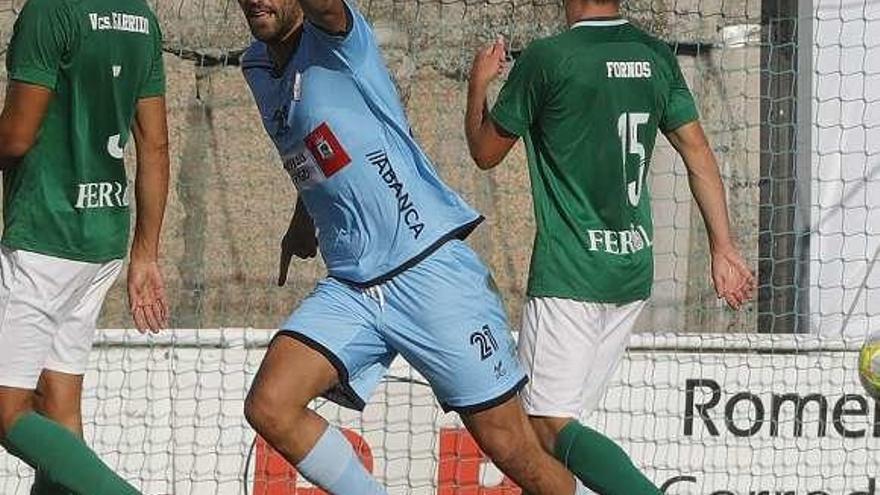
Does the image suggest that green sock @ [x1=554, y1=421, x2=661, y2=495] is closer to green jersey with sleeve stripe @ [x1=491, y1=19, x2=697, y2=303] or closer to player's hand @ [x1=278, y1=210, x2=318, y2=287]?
green jersey with sleeve stripe @ [x1=491, y1=19, x2=697, y2=303]

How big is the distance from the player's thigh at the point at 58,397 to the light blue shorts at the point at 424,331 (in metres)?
1.00

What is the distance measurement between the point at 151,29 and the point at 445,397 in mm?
1473

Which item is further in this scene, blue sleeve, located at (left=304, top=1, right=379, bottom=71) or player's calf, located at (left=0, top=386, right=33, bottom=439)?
player's calf, located at (left=0, top=386, right=33, bottom=439)

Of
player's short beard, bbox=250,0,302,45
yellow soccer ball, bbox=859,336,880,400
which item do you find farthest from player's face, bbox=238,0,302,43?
yellow soccer ball, bbox=859,336,880,400

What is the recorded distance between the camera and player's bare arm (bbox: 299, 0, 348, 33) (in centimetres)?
478

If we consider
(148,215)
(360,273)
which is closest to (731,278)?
(360,273)

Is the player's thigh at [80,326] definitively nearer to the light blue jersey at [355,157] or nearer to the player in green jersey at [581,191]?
the light blue jersey at [355,157]

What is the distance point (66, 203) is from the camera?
217 inches

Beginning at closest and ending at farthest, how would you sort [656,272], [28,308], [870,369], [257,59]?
[257,59] < [28,308] < [870,369] < [656,272]

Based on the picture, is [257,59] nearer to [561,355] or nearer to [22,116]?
[22,116]

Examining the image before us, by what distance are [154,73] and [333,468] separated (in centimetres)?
144

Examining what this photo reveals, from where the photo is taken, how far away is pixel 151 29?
5684 millimetres

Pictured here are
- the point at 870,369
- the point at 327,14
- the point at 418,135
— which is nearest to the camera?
the point at 327,14

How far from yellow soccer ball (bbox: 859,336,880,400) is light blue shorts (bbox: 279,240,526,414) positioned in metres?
2.21
